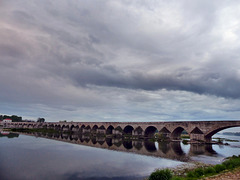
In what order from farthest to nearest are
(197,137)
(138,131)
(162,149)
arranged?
1. (138,131)
2. (197,137)
3. (162,149)

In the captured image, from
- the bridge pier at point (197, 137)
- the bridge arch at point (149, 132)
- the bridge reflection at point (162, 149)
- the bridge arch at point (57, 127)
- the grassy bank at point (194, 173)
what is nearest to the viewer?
the grassy bank at point (194, 173)

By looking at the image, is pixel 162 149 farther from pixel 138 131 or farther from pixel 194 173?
pixel 138 131

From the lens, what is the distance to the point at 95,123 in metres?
84.1

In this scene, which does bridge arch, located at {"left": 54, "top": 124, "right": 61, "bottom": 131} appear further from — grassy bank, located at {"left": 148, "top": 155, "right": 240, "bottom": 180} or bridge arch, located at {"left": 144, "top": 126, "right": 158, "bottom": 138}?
grassy bank, located at {"left": 148, "top": 155, "right": 240, "bottom": 180}

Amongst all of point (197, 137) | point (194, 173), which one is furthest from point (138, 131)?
point (194, 173)

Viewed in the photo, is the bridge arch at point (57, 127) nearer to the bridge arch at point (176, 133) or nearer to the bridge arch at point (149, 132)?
the bridge arch at point (149, 132)

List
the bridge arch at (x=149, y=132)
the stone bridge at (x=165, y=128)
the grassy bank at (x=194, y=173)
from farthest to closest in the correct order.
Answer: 1. the bridge arch at (x=149, y=132)
2. the stone bridge at (x=165, y=128)
3. the grassy bank at (x=194, y=173)

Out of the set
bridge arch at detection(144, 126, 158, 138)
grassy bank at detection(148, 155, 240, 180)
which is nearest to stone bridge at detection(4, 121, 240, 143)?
bridge arch at detection(144, 126, 158, 138)

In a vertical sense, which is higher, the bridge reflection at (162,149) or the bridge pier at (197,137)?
the bridge pier at (197,137)

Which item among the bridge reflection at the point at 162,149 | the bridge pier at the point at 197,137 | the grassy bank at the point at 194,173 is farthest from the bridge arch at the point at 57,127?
the grassy bank at the point at 194,173

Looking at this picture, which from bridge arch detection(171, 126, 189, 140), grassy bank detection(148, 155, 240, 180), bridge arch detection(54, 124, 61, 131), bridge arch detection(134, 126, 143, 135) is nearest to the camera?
grassy bank detection(148, 155, 240, 180)

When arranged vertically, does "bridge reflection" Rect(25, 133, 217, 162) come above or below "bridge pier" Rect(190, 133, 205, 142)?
below

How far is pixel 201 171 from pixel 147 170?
5636 millimetres

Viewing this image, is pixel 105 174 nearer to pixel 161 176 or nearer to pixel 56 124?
pixel 161 176
